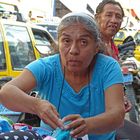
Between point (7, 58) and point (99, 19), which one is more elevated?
point (99, 19)

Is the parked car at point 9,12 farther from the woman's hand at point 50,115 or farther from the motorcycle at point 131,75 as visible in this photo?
the woman's hand at point 50,115

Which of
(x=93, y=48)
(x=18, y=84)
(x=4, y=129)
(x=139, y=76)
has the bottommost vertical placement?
(x=139, y=76)

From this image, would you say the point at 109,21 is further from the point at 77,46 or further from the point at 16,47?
the point at 16,47

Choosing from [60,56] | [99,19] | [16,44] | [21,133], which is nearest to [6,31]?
[16,44]

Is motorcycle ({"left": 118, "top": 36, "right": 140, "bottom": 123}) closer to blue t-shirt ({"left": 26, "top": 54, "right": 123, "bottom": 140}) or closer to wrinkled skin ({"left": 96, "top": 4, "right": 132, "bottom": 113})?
wrinkled skin ({"left": 96, "top": 4, "right": 132, "bottom": 113})

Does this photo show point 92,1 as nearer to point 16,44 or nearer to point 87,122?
point 16,44

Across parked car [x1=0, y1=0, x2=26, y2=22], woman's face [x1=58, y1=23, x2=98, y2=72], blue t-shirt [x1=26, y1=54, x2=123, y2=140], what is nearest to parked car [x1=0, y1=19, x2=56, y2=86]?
parked car [x1=0, y1=0, x2=26, y2=22]

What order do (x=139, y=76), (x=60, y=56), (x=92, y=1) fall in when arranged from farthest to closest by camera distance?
1. (x=92, y=1)
2. (x=139, y=76)
3. (x=60, y=56)

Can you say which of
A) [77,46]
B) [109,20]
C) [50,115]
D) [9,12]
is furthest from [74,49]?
[9,12]

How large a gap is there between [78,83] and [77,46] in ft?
0.87

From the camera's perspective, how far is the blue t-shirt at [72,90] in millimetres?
2426

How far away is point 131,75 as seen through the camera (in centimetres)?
672

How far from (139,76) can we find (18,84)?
501 centimetres

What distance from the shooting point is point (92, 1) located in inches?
1073
